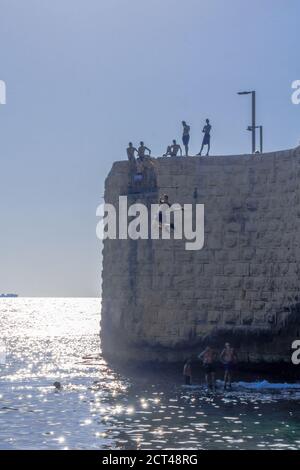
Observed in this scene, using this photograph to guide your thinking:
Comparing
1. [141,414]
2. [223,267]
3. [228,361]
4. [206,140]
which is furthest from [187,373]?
[206,140]

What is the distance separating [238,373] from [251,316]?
1.90 metres

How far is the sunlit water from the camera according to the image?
18.6 m

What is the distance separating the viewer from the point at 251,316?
90.8 feet

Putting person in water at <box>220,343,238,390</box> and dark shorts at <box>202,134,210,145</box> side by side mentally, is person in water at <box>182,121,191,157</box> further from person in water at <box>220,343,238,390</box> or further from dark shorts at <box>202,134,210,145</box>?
person in water at <box>220,343,238,390</box>

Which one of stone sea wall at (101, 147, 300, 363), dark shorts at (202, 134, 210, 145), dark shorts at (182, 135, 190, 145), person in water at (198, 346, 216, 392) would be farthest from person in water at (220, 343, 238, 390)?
dark shorts at (182, 135, 190, 145)

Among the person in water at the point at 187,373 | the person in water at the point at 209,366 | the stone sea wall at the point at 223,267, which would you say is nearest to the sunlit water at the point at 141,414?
the person in water at the point at 187,373

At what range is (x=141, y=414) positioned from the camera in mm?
21938

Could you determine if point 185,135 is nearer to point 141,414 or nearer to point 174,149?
point 174,149

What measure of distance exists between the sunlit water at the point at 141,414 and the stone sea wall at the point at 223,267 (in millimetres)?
1426

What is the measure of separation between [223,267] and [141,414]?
7.65 metres

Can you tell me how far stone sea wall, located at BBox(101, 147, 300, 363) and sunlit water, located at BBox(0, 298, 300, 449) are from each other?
1.43m

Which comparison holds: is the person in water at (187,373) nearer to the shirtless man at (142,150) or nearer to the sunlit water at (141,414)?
the sunlit water at (141,414)

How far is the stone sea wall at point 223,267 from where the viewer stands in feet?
89.2
